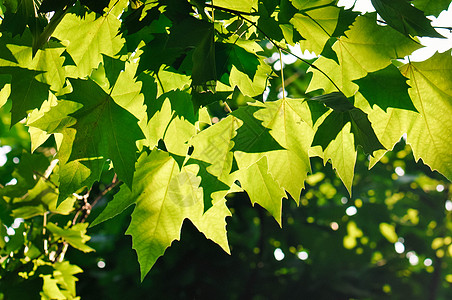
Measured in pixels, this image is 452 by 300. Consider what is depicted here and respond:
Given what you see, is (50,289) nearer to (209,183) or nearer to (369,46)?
(209,183)

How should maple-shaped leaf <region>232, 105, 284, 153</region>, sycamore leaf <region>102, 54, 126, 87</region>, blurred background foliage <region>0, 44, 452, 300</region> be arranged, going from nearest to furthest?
maple-shaped leaf <region>232, 105, 284, 153</region> < sycamore leaf <region>102, 54, 126, 87</region> < blurred background foliage <region>0, 44, 452, 300</region>

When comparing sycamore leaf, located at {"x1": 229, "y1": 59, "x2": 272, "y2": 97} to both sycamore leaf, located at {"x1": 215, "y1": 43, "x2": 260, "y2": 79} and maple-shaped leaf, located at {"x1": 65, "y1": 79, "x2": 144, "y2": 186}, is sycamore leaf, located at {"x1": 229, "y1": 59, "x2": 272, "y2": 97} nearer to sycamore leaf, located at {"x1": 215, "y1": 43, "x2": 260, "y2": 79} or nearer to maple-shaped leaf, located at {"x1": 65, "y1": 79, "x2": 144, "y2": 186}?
sycamore leaf, located at {"x1": 215, "y1": 43, "x2": 260, "y2": 79}

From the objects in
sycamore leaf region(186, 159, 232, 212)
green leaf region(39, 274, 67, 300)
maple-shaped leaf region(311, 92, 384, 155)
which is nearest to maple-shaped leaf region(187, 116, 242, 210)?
sycamore leaf region(186, 159, 232, 212)

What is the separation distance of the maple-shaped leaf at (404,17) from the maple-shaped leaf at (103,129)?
0.66 metres

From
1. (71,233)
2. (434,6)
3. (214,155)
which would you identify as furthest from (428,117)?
(71,233)

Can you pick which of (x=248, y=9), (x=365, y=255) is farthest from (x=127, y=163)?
(x=365, y=255)

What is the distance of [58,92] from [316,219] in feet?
13.8

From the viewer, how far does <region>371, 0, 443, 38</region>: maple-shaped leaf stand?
0.88 metres

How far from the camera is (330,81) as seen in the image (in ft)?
3.57

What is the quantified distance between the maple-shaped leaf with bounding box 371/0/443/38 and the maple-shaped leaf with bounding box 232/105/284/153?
374 millimetres

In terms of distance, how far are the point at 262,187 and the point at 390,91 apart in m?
0.42

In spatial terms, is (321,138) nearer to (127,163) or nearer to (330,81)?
(330,81)

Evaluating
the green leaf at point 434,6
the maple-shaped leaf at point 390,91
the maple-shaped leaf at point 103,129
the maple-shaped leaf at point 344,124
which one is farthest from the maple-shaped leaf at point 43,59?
the green leaf at point 434,6

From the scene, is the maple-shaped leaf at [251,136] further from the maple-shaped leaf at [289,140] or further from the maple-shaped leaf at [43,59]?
the maple-shaped leaf at [43,59]
